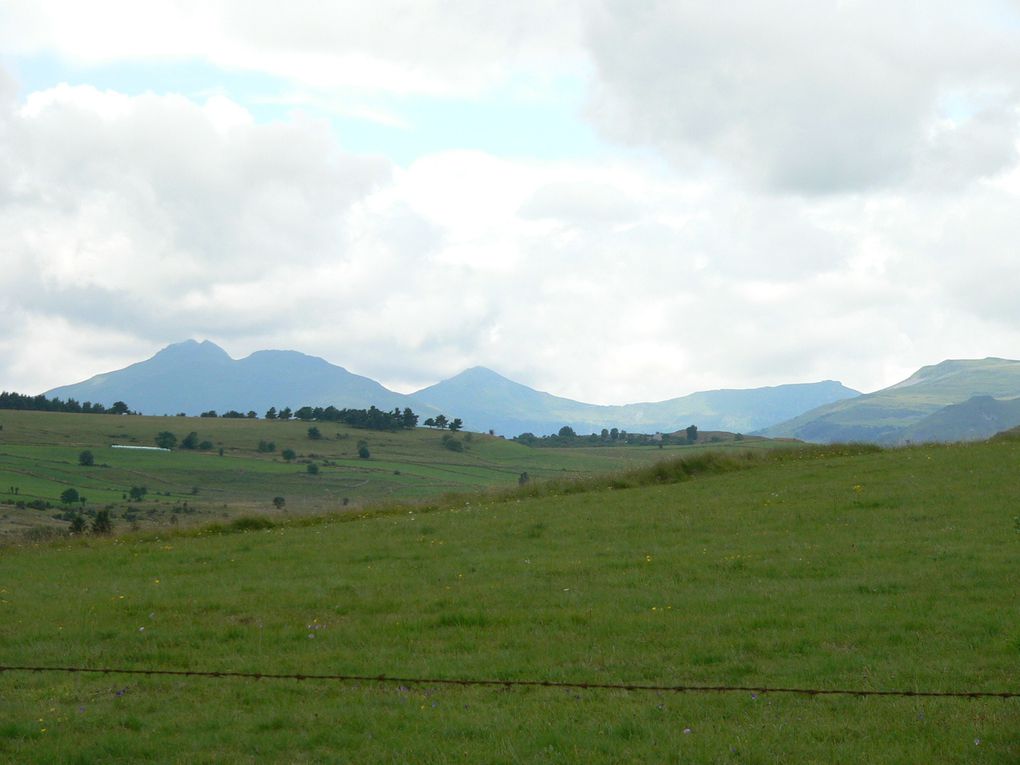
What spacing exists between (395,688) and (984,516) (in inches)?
682

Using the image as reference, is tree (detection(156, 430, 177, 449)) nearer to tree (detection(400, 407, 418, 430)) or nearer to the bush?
tree (detection(400, 407, 418, 430))

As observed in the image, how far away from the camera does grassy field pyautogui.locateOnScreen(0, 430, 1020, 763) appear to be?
10.3m

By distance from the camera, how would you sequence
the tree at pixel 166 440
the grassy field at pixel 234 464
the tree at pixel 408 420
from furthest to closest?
the tree at pixel 408 420, the tree at pixel 166 440, the grassy field at pixel 234 464

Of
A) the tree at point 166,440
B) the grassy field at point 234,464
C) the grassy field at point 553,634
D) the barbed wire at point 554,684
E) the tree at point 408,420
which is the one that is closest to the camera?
the grassy field at point 553,634

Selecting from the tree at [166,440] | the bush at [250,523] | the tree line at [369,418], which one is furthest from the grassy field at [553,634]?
the tree line at [369,418]

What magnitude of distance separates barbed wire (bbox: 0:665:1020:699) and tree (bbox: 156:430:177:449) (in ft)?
377

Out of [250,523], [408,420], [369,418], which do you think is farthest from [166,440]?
[250,523]

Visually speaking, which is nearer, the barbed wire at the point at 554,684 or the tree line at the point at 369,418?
the barbed wire at the point at 554,684

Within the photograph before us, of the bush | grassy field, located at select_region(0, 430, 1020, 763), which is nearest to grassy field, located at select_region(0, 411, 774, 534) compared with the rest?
the bush

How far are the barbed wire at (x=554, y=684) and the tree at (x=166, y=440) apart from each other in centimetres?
11504

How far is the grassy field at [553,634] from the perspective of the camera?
33.7ft

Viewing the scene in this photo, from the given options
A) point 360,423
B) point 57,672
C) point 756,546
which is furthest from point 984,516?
point 360,423

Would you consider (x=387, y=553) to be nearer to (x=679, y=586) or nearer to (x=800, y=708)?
(x=679, y=586)

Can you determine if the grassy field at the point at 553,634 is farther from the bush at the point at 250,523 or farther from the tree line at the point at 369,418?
the tree line at the point at 369,418
